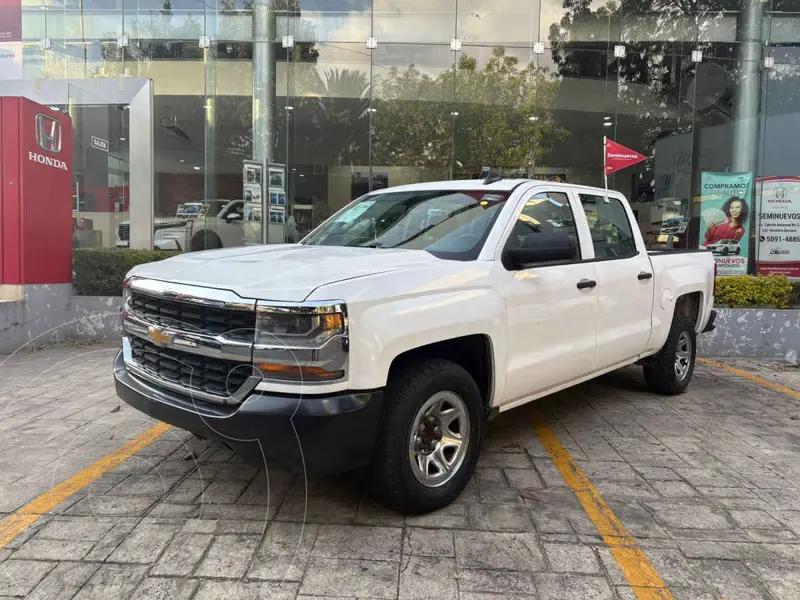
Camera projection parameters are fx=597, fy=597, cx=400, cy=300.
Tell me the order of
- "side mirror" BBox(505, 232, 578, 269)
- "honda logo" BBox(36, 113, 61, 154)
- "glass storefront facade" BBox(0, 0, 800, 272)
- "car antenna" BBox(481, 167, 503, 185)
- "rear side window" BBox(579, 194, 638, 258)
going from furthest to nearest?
1. "glass storefront facade" BBox(0, 0, 800, 272)
2. "honda logo" BBox(36, 113, 61, 154)
3. "rear side window" BBox(579, 194, 638, 258)
4. "car antenna" BBox(481, 167, 503, 185)
5. "side mirror" BBox(505, 232, 578, 269)

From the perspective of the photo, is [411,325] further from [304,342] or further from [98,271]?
[98,271]

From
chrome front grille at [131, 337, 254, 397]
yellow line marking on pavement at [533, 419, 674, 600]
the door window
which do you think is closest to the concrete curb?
the door window

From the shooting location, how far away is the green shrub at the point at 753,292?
28.8 ft

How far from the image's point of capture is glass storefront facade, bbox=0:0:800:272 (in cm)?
1406

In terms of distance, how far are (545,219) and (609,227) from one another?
1.08 metres

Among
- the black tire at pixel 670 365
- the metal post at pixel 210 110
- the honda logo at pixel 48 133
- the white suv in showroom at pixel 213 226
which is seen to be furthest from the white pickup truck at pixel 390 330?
the metal post at pixel 210 110

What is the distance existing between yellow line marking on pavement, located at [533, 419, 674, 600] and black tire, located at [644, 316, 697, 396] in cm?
201

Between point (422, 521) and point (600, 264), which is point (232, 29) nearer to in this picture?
point (600, 264)

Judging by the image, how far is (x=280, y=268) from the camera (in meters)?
3.18

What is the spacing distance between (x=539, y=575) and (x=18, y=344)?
7874 mm

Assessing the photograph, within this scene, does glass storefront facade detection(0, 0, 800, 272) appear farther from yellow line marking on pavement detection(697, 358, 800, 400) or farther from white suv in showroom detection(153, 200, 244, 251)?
yellow line marking on pavement detection(697, 358, 800, 400)

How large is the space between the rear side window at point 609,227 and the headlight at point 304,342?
2707 millimetres

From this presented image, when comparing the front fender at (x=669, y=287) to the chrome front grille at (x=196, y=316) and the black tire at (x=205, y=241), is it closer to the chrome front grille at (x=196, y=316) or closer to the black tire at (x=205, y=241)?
the chrome front grille at (x=196, y=316)

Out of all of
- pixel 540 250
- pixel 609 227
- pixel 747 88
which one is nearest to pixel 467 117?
pixel 747 88
